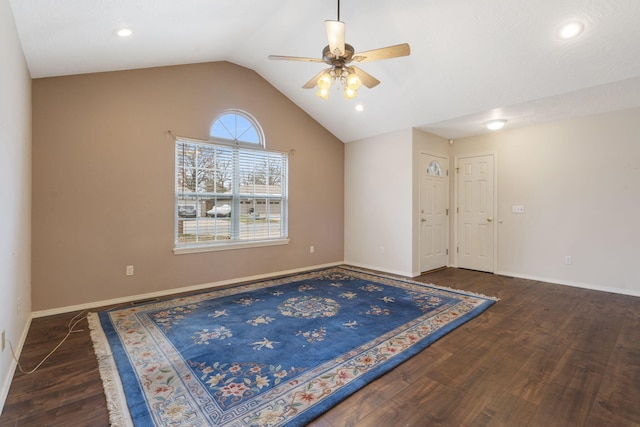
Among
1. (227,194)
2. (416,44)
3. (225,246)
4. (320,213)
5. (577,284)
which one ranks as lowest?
(577,284)

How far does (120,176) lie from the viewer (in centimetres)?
364

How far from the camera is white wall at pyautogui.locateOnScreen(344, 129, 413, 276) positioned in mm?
5020

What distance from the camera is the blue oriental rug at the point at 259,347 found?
1.75 metres

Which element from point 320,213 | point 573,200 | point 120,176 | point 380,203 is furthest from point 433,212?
point 120,176

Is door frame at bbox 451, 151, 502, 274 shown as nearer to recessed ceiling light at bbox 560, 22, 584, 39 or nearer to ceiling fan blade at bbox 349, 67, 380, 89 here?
recessed ceiling light at bbox 560, 22, 584, 39

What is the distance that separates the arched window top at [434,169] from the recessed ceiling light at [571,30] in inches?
106

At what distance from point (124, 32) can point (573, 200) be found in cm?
601

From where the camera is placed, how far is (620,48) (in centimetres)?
282

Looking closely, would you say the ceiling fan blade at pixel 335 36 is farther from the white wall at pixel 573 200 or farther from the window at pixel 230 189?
the white wall at pixel 573 200

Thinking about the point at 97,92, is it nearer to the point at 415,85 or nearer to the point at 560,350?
the point at 415,85

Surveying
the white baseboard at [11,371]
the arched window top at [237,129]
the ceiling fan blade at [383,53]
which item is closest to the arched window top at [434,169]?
the arched window top at [237,129]

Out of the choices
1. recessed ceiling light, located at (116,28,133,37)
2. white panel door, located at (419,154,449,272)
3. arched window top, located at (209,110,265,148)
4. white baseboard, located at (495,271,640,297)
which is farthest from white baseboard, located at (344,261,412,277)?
recessed ceiling light, located at (116,28,133,37)

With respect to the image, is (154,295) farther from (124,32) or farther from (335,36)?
(335,36)

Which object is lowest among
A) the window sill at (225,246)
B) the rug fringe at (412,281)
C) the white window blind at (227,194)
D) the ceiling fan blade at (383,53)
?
the rug fringe at (412,281)
